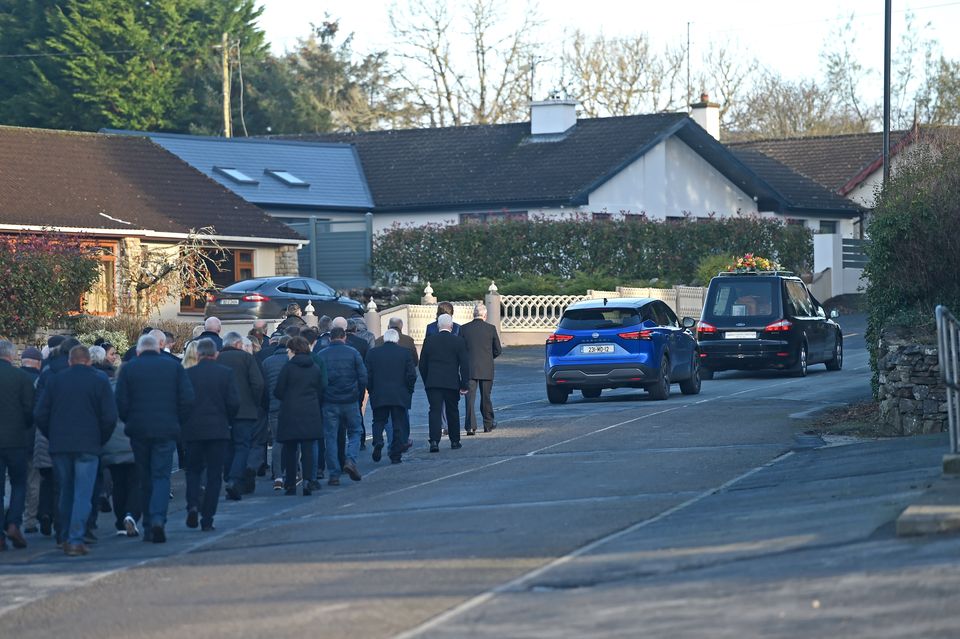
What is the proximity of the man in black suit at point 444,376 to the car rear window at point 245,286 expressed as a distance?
50.2 feet

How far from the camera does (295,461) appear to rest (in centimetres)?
1675

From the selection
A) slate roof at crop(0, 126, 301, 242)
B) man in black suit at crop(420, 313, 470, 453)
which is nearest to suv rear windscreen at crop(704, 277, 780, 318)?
man in black suit at crop(420, 313, 470, 453)

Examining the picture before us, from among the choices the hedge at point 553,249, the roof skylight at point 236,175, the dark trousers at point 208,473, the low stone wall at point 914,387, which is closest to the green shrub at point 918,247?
the low stone wall at point 914,387

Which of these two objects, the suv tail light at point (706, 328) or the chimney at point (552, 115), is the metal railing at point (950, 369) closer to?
the suv tail light at point (706, 328)

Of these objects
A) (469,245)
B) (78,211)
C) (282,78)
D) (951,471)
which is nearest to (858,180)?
(469,245)

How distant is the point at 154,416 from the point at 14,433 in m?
1.22

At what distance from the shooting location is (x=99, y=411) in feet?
44.7

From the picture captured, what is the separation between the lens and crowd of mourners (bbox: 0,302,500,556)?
44.7 feet

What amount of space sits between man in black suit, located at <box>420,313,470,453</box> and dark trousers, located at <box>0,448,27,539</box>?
264 inches

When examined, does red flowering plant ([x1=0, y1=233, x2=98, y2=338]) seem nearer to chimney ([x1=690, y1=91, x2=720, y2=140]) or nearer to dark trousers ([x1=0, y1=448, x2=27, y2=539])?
dark trousers ([x1=0, y1=448, x2=27, y2=539])

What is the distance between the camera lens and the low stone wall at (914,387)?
58.5 feet

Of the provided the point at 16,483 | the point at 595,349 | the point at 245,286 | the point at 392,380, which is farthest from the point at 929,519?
the point at 245,286

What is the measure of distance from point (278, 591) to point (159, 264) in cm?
2783

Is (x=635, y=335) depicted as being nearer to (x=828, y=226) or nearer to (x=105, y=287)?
(x=105, y=287)
